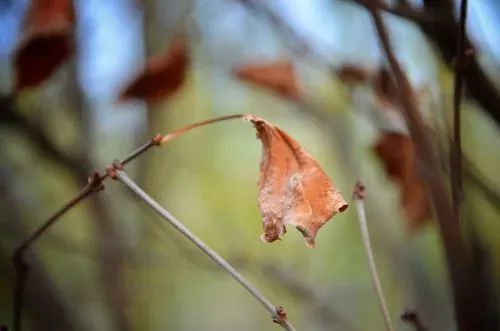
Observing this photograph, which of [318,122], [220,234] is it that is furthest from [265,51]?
[220,234]

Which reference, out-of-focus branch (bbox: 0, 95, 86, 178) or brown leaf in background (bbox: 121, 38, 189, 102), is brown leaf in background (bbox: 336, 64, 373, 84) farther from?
out-of-focus branch (bbox: 0, 95, 86, 178)

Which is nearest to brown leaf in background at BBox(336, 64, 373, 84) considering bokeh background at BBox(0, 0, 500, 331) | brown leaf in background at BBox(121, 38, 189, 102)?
bokeh background at BBox(0, 0, 500, 331)

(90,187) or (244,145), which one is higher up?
(244,145)

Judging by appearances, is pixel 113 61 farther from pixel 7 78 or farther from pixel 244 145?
pixel 244 145

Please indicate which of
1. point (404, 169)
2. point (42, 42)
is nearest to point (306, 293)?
point (404, 169)

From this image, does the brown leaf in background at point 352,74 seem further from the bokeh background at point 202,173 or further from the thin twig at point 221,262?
the thin twig at point 221,262

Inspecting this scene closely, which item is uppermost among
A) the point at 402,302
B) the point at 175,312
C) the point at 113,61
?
the point at 113,61

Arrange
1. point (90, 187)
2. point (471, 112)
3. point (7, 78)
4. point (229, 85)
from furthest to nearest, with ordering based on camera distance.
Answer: point (229, 85), point (7, 78), point (471, 112), point (90, 187)
